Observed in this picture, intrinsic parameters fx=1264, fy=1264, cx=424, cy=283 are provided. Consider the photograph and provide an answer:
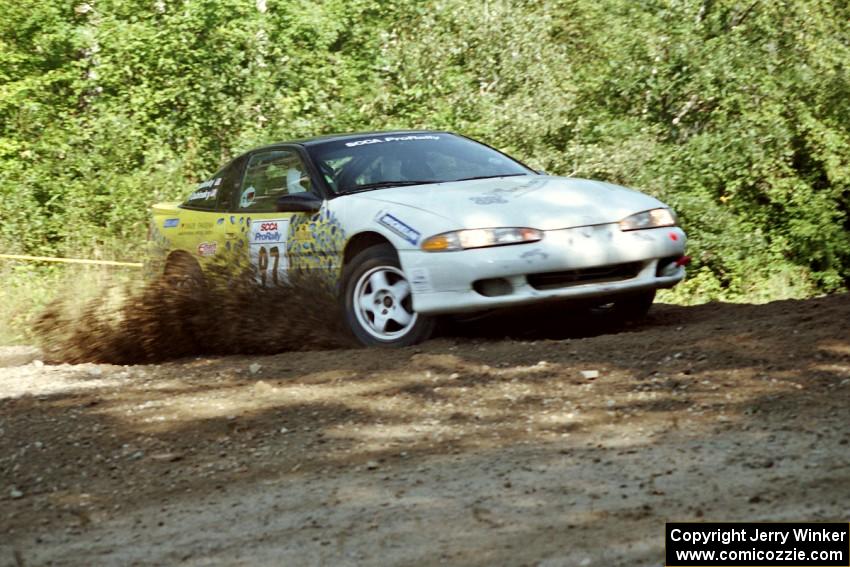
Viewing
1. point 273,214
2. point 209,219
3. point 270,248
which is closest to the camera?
point 270,248

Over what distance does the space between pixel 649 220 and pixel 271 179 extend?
2898 millimetres

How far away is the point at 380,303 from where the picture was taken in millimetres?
7910

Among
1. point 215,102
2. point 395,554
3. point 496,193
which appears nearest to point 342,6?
point 215,102

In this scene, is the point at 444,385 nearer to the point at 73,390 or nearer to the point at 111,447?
the point at 111,447

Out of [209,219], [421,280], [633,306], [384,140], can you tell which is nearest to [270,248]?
[209,219]

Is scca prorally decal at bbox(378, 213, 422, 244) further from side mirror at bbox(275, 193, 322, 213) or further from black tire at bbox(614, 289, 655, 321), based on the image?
black tire at bbox(614, 289, 655, 321)

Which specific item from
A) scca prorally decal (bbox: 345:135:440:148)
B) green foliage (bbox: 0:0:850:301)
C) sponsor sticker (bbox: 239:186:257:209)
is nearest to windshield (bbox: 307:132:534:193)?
scca prorally decal (bbox: 345:135:440:148)

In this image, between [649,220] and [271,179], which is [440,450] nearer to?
[649,220]

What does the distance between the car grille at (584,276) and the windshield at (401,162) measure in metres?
1.37

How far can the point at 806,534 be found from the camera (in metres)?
3.78

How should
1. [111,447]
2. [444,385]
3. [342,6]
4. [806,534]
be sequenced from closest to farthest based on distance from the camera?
1. [806,534]
2. [111,447]
3. [444,385]
4. [342,6]

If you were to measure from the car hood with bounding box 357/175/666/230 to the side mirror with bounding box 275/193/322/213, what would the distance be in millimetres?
352

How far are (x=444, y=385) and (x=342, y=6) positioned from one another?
66.6 feet

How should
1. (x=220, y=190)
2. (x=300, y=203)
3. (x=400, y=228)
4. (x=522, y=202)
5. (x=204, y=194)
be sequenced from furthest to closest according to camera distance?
1. (x=204, y=194)
2. (x=220, y=190)
3. (x=300, y=203)
4. (x=522, y=202)
5. (x=400, y=228)
